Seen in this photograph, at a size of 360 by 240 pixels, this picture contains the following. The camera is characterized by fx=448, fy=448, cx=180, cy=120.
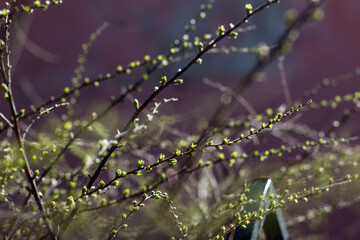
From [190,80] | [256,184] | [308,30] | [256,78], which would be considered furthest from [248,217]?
[308,30]

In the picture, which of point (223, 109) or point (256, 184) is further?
point (223, 109)

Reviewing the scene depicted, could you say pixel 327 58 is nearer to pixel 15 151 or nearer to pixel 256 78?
pixel 256 78

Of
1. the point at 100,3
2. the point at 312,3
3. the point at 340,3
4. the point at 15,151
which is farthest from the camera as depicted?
the point at 340,3

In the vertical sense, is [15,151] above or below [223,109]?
below

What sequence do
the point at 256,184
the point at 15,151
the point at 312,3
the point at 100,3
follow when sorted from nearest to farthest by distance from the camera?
the point at 15,151, the point at 256,184, the point at 312,3, the point at 100,3

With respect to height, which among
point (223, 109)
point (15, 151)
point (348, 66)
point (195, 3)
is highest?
point (195, 3)

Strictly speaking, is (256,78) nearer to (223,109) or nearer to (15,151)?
(223,109)
